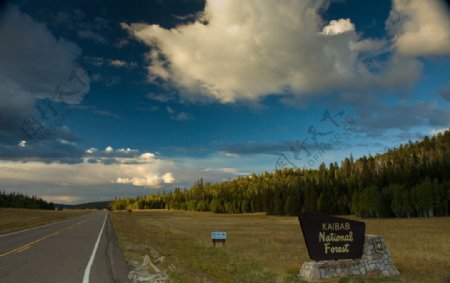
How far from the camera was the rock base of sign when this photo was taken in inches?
589

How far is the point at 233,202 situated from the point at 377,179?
245ft

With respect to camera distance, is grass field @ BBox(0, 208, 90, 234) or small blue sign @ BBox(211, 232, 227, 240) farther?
grass field @ BBox(0, 208, 90, 234)

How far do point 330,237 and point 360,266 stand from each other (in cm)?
169

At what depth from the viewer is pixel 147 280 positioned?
12.8m

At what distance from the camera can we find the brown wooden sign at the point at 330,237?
1523cm

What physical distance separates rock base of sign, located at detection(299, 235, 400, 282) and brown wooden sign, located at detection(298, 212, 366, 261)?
21 centimetres

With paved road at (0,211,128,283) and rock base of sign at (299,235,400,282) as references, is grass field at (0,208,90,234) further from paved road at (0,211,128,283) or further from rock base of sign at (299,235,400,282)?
rock base of sign at (299,235,400,282)

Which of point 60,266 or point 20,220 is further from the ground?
point 20,220

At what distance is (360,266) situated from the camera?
624 inches

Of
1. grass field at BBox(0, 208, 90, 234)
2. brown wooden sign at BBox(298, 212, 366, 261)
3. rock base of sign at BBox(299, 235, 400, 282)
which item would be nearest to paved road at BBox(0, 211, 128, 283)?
rock base of sign at BBox(299, 235, 400, 282)

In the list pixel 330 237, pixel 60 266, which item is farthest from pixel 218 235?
pixel 60 266

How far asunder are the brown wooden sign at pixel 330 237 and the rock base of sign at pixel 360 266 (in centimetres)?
21

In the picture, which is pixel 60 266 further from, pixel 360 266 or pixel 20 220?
pixel 20 220

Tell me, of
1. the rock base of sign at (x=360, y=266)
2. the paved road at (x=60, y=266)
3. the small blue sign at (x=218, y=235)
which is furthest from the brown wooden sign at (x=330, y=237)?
the small blue sign at (x=218, y=235)
